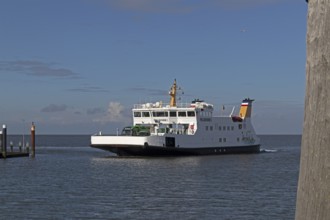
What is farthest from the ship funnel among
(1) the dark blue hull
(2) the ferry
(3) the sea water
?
(3) the sea water

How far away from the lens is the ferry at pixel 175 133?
2367 inches

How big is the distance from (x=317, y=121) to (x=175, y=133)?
61.5 m

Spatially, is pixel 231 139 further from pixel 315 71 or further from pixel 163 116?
pixel 315 71

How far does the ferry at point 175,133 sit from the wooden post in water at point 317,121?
5714 cm

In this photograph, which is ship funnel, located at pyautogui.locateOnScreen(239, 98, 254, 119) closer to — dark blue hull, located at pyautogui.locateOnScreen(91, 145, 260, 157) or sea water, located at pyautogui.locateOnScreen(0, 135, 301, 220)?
dark blue hull, located at pyautogui.locateOnScreen(91, 145, 260, 157)

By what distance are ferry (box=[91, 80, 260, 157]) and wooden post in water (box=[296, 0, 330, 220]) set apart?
57.1m

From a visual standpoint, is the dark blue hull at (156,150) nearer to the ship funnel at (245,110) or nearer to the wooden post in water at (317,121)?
the ship funnel at (245,110)

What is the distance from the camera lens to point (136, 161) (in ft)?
196

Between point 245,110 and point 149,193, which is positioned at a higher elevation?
point 245,110

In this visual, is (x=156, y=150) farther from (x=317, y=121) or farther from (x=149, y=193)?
(x=317, y=121)

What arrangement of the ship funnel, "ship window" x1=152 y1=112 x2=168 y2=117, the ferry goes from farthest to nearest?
the ship funnel
"ship window" x1=152 y1=112 x2=168 y2=117
the ferry

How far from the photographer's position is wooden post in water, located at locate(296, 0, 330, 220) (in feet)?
7.04

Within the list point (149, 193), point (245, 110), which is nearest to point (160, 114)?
point (245, 110)

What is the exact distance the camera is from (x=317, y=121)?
2172 mm
